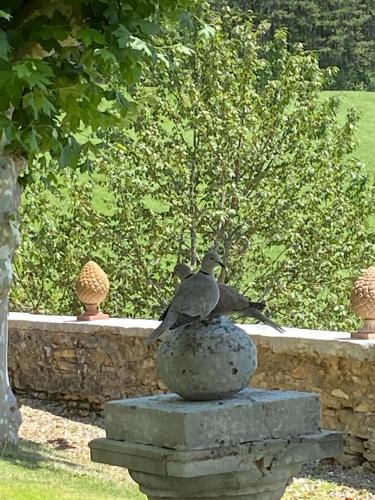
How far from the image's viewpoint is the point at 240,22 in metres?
20.1

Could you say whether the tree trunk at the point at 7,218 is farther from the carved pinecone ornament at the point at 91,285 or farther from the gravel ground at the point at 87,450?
the carved pinecone ornament at the point at 91,285

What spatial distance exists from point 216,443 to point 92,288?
979 centimetres

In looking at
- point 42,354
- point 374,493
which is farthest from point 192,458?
point 42,354

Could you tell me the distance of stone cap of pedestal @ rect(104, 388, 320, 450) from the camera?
4.92 metres

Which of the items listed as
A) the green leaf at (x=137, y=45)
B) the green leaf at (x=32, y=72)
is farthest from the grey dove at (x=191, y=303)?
the green leaf at (x=137, y=45)

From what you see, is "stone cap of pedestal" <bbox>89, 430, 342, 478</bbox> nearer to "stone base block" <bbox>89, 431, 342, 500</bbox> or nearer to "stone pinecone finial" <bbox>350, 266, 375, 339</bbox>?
"stone base block" <bbox>89, 431, 342, 500</bbox>

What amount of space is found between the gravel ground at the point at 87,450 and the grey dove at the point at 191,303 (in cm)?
553

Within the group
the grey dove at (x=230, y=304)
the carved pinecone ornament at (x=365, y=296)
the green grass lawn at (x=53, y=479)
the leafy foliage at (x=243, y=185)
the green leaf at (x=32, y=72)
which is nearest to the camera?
the grey dove at (x=230, y=304)

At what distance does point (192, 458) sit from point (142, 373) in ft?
30.2

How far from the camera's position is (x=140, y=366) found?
14047 millimetres

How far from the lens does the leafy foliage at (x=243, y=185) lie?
17.9 metres

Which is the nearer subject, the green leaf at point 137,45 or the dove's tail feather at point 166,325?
the dove's tail feather at point 166,325

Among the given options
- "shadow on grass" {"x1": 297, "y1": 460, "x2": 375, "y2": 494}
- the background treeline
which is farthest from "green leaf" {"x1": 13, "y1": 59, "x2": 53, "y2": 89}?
the background treeline

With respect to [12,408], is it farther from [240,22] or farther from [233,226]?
[240,22]
